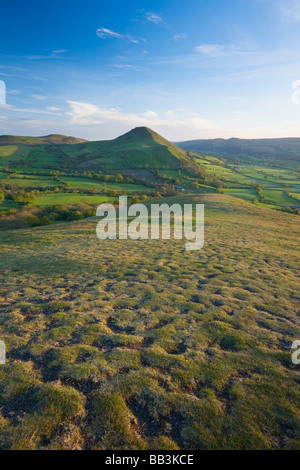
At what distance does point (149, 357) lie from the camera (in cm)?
891

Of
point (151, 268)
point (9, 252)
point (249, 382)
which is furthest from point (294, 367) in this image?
point (9, 252)

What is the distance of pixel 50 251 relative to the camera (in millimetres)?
25750

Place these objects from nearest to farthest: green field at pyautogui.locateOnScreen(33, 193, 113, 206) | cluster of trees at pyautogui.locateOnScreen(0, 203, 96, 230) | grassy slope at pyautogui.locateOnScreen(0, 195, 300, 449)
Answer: grassy slope at pyautogui.locateOnScreen(0, 195, 300, 449) < cluster of trees at pyautogui.locateOnScreen(0, 203, 96, 230) < green field at pyautogui.locateOnScreen(33, 193, 113, 206)

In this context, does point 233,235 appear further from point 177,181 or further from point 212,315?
point 177,181

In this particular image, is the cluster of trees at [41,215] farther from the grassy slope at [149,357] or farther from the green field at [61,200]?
the grassy slope at [149,357]

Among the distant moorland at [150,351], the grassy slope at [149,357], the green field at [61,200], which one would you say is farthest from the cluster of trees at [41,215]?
the grassy slope at [149,357]

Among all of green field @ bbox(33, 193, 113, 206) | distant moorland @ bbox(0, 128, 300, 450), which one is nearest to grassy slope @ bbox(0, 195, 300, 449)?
distant moorland @ bbox(0, 128, 300, 450)

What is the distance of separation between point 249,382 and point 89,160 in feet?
691

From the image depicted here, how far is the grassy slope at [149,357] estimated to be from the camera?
20.6ft

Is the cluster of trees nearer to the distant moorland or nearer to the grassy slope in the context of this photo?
the distant moorland

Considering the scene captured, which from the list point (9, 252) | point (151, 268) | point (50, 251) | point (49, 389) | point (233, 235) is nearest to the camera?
point (49, 389)

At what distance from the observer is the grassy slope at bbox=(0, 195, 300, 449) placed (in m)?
6.27

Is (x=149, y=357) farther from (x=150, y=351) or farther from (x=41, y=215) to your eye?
(x=41, y=215)

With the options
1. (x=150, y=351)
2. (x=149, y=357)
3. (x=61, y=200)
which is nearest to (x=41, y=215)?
(x=61, y=200)
